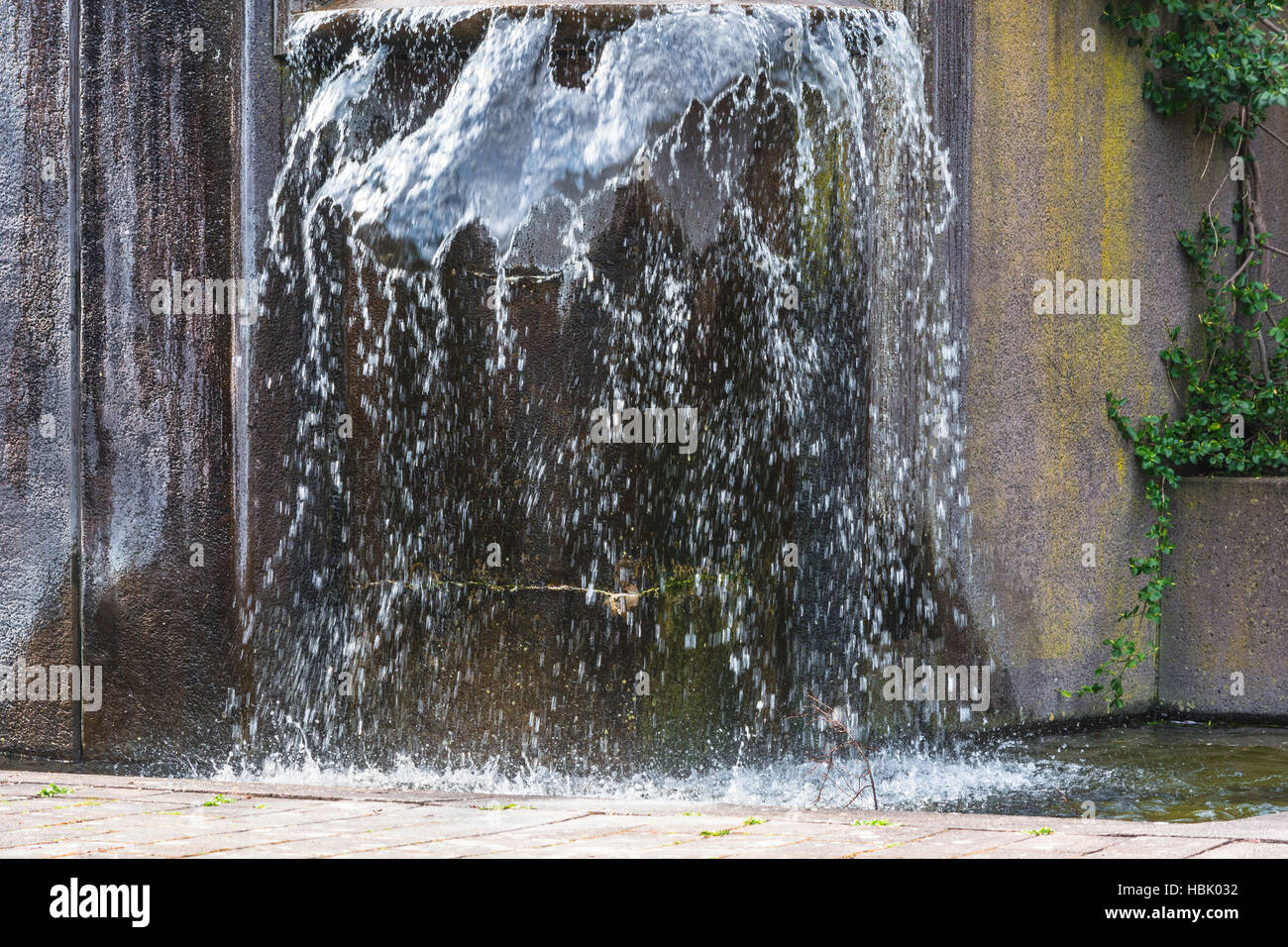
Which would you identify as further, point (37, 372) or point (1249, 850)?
point (37, 372)

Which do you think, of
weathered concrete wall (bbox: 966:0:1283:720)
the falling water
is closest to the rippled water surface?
the falling water

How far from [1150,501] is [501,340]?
11.6ft

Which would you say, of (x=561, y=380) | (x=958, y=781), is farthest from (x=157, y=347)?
(x=958, y=781)

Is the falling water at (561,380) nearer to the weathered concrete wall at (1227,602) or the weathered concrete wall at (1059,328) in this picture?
the weathered concrete wall at (1059,328)

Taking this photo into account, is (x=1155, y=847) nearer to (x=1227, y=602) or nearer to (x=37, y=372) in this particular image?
(x=1227, y=602)

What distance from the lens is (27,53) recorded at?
631cm

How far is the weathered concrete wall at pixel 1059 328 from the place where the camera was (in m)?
6.97

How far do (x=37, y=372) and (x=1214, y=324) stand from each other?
5.47 metres

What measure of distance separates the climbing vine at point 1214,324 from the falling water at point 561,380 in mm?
2070

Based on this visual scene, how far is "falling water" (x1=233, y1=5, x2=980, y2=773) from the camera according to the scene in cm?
570

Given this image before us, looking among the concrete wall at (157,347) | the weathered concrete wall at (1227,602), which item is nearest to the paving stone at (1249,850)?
the concrete wall at (157,347)

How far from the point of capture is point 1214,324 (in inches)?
314

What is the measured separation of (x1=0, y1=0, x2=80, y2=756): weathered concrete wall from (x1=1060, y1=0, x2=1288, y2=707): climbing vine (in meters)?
4.40

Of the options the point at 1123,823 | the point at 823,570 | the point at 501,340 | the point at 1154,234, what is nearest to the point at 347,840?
the point at 1123,823
